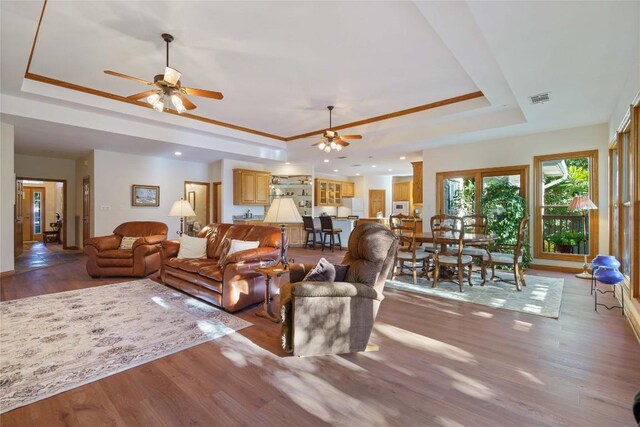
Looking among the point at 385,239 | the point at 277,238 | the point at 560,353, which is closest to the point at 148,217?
the point at 277,238

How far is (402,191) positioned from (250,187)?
21.1 ft

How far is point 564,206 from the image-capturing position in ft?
18.4

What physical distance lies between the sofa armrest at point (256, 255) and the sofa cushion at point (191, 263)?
2.15 feet

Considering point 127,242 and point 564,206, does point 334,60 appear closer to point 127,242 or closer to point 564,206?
point 127,242

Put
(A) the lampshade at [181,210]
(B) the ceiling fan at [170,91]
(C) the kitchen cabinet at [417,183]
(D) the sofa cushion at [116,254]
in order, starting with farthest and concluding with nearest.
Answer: (C) the kitchen cabinet at [417,183] → (A) the lampshade at [181,210] → (D) the sofa cushion at [116,254] → (B) the ceiling fan at [170,91]

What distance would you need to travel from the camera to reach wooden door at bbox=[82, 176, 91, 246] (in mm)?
7504

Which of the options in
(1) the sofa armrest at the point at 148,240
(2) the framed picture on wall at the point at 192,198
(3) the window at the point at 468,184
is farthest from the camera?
(2) the framed picture on wall at the point at 192,198

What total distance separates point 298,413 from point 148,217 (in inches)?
314

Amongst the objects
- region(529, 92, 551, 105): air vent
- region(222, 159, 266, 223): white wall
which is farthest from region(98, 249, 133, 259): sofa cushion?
region(529, 92, 551, 105): air vent

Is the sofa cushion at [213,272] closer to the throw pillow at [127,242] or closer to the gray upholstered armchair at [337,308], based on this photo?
the gray upholstered armchair at [337,308]

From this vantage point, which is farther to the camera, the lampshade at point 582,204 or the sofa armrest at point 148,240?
the sofa armrest at point 148,240

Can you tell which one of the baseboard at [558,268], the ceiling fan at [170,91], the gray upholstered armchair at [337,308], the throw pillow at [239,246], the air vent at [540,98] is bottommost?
the baseboard at [558,268]

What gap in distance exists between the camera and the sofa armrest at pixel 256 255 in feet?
11.0

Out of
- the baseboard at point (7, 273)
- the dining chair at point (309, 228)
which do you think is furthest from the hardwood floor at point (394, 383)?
the dining chair at point (309, 228)
